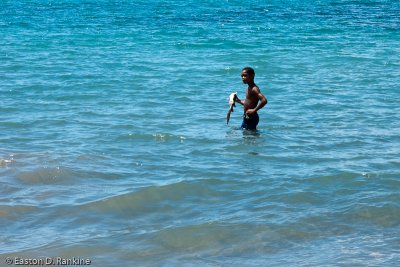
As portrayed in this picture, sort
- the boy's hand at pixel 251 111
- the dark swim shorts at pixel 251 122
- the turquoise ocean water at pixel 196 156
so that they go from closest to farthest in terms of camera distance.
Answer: the turquoise ocean water at pixel 196 156 < the boy's hand at pixel 251 111 < the dark swim shorts at pixel 251 122

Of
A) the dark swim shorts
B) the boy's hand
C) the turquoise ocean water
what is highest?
the boy's hand

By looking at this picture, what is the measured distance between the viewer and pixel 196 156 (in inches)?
504

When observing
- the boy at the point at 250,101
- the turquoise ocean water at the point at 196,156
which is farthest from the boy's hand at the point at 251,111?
the turquoise ocean water at the point at 196,156

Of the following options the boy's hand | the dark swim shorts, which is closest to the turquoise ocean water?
the dark swim shorts

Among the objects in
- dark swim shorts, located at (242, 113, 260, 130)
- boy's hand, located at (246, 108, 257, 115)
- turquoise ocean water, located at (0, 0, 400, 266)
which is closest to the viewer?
turquoise ocean water, located at (0, 0, 400, 266)

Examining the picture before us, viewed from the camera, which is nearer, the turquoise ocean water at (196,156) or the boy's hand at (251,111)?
the turquoise ocean water at (196,156)

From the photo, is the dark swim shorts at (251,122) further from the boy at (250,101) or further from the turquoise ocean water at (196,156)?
the turquoise ocean water at (196,156)

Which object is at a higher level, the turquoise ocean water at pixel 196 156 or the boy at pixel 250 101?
the boy at pixel 250 101

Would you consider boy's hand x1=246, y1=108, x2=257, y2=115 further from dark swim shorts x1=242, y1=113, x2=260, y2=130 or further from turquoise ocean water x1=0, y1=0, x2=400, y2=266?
turquoise ocean water x1=0, y1=0, x2=400, y2=266

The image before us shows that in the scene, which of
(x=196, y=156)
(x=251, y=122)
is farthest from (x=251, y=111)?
(x=196, y=156)

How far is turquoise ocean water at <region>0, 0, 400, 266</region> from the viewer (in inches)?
353

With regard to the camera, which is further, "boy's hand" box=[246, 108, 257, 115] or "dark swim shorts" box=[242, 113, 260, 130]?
"dark swim shorts" box=[242, 113, 260, 130]

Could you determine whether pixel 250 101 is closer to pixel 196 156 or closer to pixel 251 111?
pixel 251 111

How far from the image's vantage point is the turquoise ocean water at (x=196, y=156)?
29.4 ft
